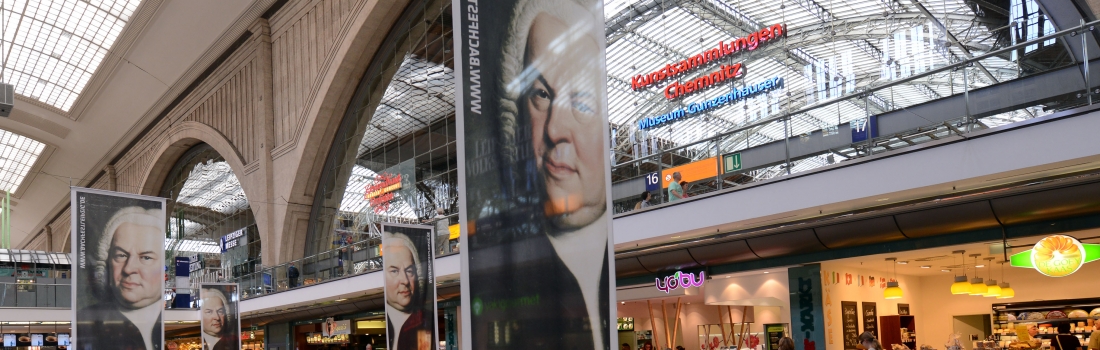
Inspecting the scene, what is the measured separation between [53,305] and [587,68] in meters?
27.3

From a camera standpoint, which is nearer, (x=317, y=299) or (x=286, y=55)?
(x=317, y=299)

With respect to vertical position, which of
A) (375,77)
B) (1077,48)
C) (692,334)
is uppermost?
(375,77)

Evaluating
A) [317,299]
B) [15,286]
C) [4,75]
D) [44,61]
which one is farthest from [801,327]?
[4,75]

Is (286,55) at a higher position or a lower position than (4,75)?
lower

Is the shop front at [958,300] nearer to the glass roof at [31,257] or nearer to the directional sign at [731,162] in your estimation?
the directional sign at [731,162]

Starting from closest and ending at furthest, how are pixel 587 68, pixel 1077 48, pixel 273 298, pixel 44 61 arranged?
1. pixel 587 68
2. pixel 1077 48
3. pixel 273 298
4. pixel 44 61

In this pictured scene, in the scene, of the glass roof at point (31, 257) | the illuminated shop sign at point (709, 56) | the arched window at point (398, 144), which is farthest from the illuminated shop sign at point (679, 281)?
the glass roof at point (31, 257)

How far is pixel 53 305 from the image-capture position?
25609mm

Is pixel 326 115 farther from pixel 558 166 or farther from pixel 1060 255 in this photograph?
pixel 558 166

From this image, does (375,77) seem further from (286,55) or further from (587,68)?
(587,68)

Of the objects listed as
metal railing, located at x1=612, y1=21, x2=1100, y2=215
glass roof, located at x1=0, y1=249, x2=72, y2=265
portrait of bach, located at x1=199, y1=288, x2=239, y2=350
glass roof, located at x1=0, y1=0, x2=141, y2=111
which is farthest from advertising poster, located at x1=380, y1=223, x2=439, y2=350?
glass roof, located at x1=0, y1=249, x2=72, y2=265

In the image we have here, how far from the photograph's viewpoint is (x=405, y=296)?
41.0 ft

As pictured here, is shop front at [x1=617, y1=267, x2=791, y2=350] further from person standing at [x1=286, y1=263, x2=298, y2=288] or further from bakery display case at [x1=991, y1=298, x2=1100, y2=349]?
person standing at [x1=286, y1=263, x2=298, y2=288]

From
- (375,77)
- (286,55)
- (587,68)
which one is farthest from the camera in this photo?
(286,55)
